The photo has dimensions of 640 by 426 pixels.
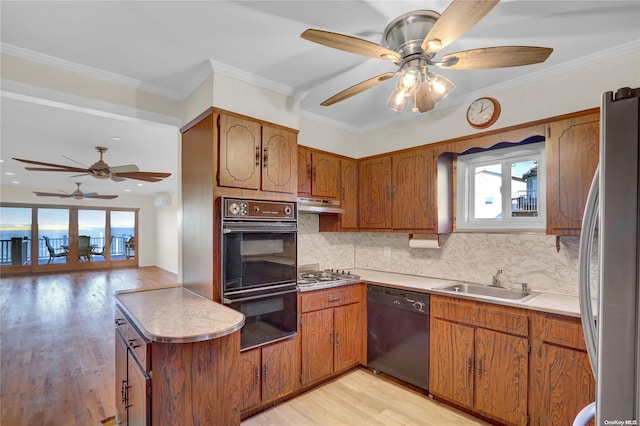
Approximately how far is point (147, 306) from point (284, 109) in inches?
73.7

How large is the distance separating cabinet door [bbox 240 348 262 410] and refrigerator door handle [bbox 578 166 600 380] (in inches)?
80.1

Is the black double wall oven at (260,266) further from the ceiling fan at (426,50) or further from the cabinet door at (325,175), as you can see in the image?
the ceiling fan at (426,50)

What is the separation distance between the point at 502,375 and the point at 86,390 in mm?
3507

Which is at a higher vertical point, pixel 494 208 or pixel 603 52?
pixel 603 52

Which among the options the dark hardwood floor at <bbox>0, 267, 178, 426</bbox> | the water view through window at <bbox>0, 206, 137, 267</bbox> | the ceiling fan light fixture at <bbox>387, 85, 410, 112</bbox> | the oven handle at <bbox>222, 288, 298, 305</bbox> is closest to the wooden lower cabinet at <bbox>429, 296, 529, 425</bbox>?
the oven handle at <bbox>222, 288, 298, 305</bbox>

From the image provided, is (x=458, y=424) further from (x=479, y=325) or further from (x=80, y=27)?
(x=80, y=27)

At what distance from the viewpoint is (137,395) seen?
165 centimetres

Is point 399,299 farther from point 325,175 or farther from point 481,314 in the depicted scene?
point 325,175

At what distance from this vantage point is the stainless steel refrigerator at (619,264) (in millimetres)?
713

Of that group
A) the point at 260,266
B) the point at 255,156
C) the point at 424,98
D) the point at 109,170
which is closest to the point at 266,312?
the point at 260,266

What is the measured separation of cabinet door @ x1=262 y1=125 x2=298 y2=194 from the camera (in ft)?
8.25

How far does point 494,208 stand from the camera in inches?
113

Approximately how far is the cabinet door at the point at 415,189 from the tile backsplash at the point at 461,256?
0.36 m

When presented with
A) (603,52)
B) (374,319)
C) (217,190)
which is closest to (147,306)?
(217,190)
